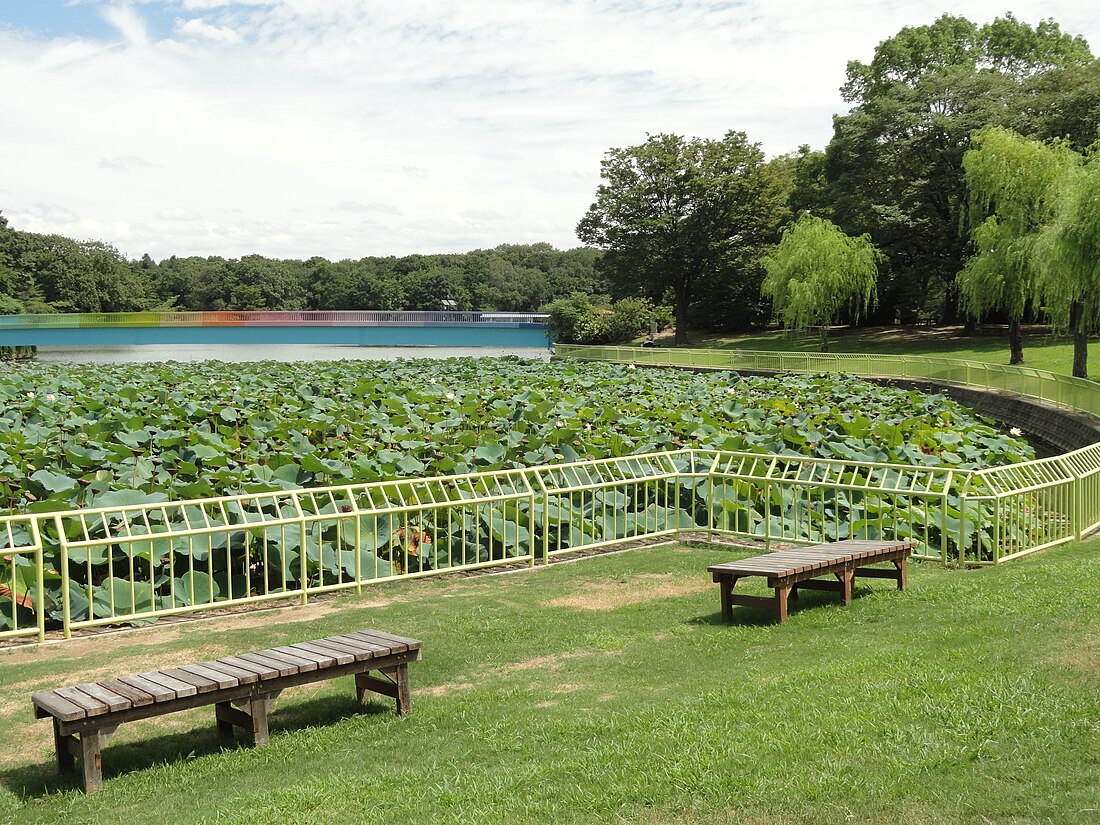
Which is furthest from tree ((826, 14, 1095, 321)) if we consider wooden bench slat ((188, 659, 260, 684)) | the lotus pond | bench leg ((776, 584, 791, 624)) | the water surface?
wooden bench slat ((188, 659, 260, 684))

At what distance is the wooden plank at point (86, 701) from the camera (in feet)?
15.2

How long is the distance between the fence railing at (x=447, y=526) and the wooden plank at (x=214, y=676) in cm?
281

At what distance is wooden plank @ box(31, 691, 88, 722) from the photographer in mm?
4539

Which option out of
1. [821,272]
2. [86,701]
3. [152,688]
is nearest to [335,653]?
[152,688]

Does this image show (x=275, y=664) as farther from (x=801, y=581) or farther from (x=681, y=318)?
(x=681, y=318)

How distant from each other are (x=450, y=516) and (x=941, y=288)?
47261 mm

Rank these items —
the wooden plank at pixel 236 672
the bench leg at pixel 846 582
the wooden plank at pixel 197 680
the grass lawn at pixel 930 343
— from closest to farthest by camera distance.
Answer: the wooden plank at pixel 197 680
the wooden plank at pixel 236 672
the bench leg at pixel 846 582
the grass lawn at pixel 930 343

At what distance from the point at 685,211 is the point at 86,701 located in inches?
2234

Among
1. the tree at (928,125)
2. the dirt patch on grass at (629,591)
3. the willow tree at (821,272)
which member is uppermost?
the tree at (928,125)

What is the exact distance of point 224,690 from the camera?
5.02 m

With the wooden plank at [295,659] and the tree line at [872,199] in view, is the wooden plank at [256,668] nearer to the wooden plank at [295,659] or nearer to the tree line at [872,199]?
the wooden plank at [295,659]

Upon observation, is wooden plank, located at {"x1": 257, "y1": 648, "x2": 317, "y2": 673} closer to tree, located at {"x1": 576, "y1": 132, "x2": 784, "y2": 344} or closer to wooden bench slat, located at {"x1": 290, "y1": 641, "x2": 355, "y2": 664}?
wooden bench slat, located at {"x1": 290, "y1": 641, "x2": 355, "y2": 664}

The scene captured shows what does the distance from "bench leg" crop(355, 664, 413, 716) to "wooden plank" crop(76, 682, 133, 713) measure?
1.41 m

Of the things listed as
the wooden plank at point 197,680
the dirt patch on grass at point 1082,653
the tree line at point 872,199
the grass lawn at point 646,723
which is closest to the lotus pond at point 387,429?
the grass lawn at point 646,723
